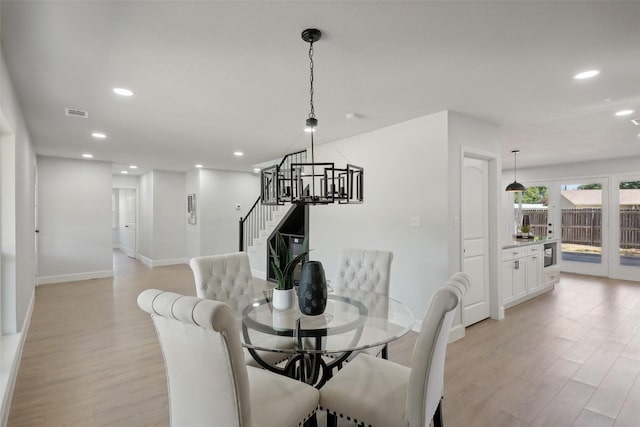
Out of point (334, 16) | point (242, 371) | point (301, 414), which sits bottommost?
point (301, 414)

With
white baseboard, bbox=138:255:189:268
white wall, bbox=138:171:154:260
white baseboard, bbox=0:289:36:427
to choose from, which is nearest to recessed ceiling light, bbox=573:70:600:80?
white baseboard, bbox=0:289:36:427

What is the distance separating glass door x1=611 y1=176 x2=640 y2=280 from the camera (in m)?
6.40

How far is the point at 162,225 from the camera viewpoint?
824 cm

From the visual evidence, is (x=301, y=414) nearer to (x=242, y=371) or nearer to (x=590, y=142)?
(x=242, y=371)

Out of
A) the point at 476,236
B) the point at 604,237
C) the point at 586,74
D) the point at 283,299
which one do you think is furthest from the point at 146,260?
the point at 604,237

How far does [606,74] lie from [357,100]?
1995mm

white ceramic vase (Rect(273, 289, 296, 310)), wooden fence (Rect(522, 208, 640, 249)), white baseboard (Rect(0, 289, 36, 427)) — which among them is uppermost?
wooden fence (Rect(522, 208, 640, 249))

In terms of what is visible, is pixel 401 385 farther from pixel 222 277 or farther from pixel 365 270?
pixel 222 277

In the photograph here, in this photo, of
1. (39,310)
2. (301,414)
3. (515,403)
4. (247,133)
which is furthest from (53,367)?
(515,403)

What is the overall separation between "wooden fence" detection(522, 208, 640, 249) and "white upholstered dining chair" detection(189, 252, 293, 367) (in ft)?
25.2

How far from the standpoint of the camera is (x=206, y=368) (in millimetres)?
1284

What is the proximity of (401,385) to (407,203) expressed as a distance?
2.44 m

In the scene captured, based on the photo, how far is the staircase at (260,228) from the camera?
633cm

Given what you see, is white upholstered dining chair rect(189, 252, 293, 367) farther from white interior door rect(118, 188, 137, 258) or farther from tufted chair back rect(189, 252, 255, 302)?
white interior door rect(118, 188, 137, 258)
